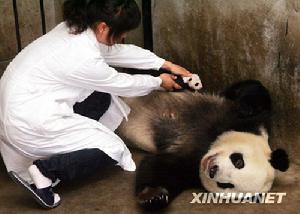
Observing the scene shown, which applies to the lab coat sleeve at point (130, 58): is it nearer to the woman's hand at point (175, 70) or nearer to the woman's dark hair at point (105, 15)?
the woman's hand at point (175, 70)

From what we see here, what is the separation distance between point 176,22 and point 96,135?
1112mm

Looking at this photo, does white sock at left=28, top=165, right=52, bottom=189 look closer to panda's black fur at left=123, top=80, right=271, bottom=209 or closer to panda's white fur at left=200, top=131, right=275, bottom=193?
panda's black fur at left=123, top=80, right=271, bottom=209

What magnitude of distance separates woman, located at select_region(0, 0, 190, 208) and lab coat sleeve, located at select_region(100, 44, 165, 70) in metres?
0.27

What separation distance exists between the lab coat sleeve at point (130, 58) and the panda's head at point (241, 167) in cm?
65

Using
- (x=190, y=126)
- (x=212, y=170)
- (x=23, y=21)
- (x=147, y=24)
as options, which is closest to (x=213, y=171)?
(x=212, y=170)

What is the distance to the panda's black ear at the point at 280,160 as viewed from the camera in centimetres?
290

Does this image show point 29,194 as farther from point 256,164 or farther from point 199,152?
point 256,164

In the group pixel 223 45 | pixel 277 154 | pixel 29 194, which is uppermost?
pixel 223 45

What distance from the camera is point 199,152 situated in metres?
3.16

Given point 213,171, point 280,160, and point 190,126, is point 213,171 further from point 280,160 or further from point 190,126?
point 190,126

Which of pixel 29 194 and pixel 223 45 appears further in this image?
pixel 223 45

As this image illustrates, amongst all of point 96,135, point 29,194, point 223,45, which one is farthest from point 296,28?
point 29,194

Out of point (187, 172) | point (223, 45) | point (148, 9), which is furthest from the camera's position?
point (148, 9)

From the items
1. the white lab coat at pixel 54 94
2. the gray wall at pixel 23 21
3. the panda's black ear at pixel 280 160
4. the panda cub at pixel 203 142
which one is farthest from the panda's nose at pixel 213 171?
the gray wall at pixel 23 21
